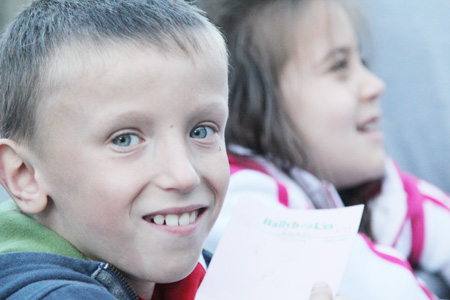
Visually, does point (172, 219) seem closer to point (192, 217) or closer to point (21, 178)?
point (192, 217)

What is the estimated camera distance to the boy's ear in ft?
3.69

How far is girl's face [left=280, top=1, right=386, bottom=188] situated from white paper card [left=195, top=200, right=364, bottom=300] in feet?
2.12

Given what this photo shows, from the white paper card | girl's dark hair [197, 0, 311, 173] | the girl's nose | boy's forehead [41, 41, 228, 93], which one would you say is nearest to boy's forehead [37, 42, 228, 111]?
boy's forehead [41, 41, 228, 93]

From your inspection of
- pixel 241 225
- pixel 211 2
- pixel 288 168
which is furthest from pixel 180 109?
pixel 211 2

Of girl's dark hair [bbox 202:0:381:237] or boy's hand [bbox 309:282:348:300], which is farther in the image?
girl's dark hair [bbox 202:0:381:237]

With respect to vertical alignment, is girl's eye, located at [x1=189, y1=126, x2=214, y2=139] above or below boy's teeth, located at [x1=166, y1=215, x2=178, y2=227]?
above

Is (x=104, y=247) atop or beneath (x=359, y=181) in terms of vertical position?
atop

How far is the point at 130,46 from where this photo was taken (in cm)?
108

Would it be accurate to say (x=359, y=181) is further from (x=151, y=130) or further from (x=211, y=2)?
(x=151, y=130)

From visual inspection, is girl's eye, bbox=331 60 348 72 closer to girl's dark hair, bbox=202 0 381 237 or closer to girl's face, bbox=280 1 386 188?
→ girl's face, bbox=280 1 386 188

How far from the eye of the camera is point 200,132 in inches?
45.6

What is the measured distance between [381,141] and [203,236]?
971 mm

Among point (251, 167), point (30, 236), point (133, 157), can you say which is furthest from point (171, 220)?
point (251, 167)

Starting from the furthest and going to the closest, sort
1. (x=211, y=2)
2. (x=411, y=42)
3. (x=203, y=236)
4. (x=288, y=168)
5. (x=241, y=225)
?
(x=411, y=42) → (x=211, y=2) → (x=288, y=168) → (x=241, y=225) → (x=203, y=236)
